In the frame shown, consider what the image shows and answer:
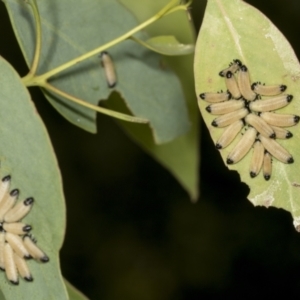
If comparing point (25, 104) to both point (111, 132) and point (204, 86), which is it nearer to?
point (204, 86)

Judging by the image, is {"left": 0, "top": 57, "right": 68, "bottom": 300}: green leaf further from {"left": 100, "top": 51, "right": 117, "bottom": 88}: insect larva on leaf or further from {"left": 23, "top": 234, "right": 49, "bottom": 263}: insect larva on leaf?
{"left": 100, "top": 51, "right": 117, "bottom": 88}: insect larva on leaf

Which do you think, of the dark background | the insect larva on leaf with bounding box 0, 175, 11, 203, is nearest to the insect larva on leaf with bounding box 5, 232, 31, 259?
the insect larva on leaf with bounding box 0, 175, 11, 203

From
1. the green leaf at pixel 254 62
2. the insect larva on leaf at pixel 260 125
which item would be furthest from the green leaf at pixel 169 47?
the insect larva on leaf at pixel 260 125

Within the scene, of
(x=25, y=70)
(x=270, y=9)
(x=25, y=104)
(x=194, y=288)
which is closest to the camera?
(x=25, y=104)

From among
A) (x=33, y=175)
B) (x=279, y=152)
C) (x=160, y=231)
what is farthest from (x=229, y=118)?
(x=160, y=231)

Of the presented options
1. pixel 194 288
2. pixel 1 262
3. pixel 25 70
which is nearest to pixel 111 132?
pixel 25 70

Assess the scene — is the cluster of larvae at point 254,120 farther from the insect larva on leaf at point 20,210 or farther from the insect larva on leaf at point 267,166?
the insect larva on leaf at point 20,210
